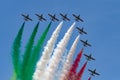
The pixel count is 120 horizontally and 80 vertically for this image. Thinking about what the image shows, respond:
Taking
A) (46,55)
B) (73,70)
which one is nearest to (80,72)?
(73,70)

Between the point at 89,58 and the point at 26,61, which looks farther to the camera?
the point at 89,58

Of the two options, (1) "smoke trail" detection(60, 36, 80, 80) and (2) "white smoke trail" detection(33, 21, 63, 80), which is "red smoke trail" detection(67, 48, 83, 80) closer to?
(1) "smoke trail" detection(60, 36, 80, 80)

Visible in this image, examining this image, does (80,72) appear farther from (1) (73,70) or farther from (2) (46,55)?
(2) (46,55)

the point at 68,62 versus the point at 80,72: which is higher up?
the point at 68,62

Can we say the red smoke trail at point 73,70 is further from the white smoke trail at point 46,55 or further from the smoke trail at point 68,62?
the white smoke trail at point 46,55

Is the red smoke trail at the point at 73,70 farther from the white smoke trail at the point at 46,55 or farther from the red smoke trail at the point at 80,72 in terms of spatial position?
the white smoke trail at the point at 46,55

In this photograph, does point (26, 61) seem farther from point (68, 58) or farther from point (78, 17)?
point (78, 17)

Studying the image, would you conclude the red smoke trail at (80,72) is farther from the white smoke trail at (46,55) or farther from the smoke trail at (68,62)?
the white smoke trail at (46,55)

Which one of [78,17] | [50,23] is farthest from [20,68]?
[78,17]

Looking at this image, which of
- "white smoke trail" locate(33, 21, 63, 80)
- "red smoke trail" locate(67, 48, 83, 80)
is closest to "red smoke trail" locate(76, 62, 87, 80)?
"red smoke trail" locate(67, 48, 83, 80)

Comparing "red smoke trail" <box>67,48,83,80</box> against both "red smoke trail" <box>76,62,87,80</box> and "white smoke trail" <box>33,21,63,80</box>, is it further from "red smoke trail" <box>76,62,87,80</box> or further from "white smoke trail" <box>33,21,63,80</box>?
"white smoke trail" <box>33,21,63,80</box>

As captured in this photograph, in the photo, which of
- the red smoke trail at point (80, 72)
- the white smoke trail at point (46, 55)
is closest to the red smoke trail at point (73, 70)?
the red smoke trail at point (80, 72)

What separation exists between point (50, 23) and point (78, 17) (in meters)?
7.17

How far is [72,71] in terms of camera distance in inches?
3086
